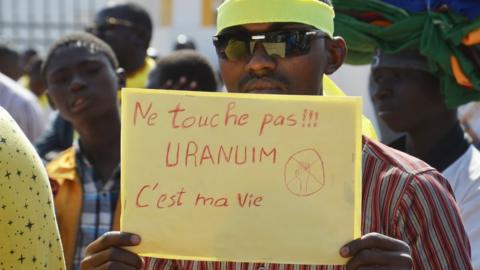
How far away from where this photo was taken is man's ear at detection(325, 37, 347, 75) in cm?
316

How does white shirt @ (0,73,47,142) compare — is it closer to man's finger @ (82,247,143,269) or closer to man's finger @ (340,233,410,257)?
man's finger @ (82,247,143,269)

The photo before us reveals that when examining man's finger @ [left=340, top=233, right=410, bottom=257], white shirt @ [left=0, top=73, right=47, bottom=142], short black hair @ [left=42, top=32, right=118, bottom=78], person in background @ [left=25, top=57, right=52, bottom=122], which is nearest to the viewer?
man's finger @ [left=340, top=233, right=410, bottom=257]

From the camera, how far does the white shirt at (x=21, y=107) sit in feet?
20.6

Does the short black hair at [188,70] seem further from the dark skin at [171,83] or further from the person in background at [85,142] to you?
the person in background at [85,142]

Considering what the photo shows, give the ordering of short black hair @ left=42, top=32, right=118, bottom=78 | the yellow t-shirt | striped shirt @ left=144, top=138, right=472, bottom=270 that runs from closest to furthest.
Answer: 1. the yellow t-shirt
2. striped shirt @ left=144, top=138, right=472, bottom=270
3. short black hair @ left=42, top=32, right=118, bottom=78

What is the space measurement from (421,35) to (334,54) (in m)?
1.64

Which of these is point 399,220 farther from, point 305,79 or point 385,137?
point 385,137

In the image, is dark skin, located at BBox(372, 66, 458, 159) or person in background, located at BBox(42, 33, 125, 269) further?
dark skin, located at BBox(372, 66, 458, 159)

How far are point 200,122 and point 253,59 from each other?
346mm

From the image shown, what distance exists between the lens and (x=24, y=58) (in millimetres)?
14688

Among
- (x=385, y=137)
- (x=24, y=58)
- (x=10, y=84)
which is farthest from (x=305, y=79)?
(x=24, y=58)

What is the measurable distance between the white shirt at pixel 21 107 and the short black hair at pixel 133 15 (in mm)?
839

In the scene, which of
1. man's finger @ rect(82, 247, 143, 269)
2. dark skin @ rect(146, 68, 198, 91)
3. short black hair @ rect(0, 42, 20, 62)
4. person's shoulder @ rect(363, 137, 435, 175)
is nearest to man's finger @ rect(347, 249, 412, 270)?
person's shoulder @ rect(363, 137, 435, 175)

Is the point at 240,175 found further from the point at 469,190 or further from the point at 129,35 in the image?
the point at 129,35
